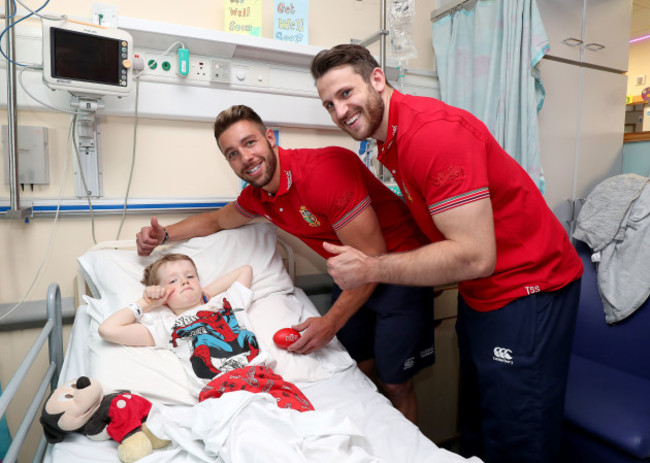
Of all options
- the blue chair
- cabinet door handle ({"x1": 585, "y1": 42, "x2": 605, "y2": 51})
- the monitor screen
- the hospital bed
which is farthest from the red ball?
cabinet door handle ({"x1": 585, "y1": 42, "x2": 605, "y2": 51})

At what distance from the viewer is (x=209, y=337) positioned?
1.39 m

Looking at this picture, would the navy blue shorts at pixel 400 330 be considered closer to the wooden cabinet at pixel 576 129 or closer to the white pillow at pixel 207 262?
the white pillow at pixel 207 262

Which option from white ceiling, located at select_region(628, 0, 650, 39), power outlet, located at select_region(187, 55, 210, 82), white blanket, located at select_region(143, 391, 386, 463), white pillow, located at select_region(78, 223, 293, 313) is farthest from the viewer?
white ceiling, located at select_region(628, 0, 650, 39)

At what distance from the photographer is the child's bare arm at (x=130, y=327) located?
1.34 meters

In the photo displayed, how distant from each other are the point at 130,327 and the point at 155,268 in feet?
0.92

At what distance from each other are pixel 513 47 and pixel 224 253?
1662 millimetres

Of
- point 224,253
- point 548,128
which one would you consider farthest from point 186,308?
point 548,128

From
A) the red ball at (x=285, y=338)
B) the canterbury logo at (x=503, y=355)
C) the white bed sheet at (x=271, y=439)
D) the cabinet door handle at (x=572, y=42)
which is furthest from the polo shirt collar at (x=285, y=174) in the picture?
the cabinet door handle at (x=572, y=42)

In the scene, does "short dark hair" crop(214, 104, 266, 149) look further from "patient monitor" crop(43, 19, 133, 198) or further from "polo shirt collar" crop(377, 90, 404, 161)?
"polo shirt collar" crop(377, 90, 404, 161)

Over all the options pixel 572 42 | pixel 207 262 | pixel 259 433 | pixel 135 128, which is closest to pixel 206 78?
pixel 135 128

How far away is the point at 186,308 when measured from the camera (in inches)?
62.3

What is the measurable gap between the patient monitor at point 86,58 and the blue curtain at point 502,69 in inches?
65.3

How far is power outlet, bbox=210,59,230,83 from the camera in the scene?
190 cm

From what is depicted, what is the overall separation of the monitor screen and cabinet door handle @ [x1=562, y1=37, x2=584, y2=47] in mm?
2309
